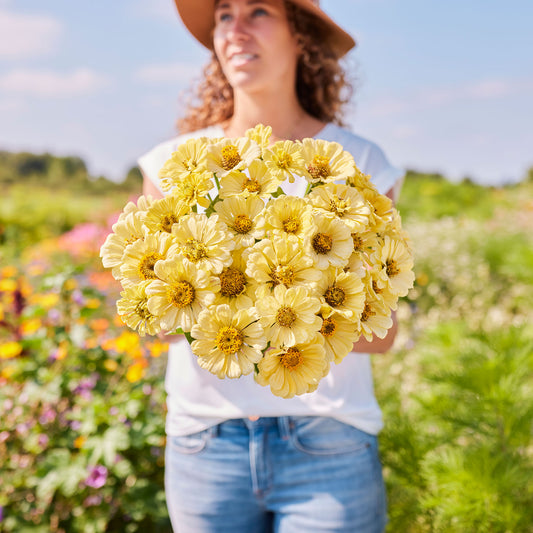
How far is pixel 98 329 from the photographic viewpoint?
7.96 ft

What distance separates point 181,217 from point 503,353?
61.3 inches

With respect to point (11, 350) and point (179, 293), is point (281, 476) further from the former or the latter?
point (11, 350)

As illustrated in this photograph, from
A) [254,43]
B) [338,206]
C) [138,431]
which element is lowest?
[138,431]

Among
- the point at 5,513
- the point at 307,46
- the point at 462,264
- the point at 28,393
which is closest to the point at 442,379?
the point at 307,46

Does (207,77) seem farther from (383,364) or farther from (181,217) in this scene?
(383,364)

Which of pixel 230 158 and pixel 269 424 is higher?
pixel 230 158

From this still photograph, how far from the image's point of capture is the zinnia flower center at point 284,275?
649 millimetres

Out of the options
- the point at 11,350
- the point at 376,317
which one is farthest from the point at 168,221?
the point at 11,350

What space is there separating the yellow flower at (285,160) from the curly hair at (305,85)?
72cm

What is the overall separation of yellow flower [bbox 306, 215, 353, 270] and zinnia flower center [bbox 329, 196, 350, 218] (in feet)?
0.08

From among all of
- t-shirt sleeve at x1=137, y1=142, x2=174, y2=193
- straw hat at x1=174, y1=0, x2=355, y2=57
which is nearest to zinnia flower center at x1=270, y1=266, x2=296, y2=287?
t-shirt sleeve at x1=137, y1=142, x2=174, y2=193

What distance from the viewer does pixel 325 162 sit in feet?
2.50

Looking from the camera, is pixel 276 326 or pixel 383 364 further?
pixel 383 364

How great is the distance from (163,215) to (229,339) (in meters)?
0.21
